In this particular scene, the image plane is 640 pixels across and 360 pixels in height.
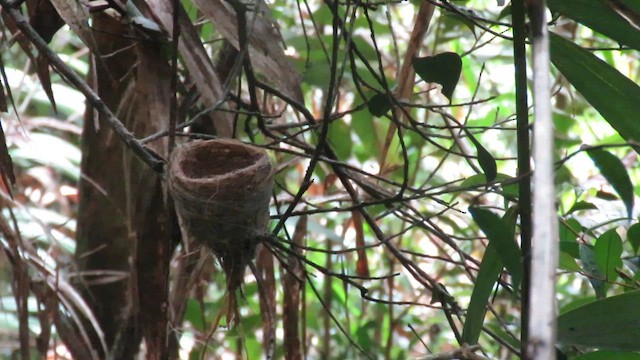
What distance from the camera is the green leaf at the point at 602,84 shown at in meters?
0.60

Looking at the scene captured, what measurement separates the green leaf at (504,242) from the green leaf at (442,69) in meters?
0.19

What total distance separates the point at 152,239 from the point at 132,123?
0.18 m

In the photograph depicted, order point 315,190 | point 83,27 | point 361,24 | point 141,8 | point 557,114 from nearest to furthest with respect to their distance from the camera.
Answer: point 83,27 < point 141,8 < point 361,24 < point 557,114 < point 315,190

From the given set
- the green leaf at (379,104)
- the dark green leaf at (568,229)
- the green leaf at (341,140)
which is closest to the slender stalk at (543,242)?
the green leaf at (379,104)

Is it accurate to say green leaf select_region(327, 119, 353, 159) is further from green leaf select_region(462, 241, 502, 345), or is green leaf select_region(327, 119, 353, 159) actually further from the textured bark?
green leaf select_region(462, 241, 502, 345)

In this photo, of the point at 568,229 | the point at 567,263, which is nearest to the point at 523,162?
the point at 567,263

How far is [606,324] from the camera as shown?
22.0 inches

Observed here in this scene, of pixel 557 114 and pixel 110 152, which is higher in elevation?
pixel 557 114

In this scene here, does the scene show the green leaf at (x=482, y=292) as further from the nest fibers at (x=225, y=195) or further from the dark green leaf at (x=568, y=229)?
the dark green leaf at (x=568, y=229)

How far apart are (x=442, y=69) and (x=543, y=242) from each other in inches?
17.5

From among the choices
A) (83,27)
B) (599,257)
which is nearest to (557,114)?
(599,257)

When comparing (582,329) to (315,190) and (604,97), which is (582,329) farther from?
(315,190)

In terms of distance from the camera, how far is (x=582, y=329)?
56cm

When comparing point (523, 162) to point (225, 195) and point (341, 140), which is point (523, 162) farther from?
point (341, 140)
